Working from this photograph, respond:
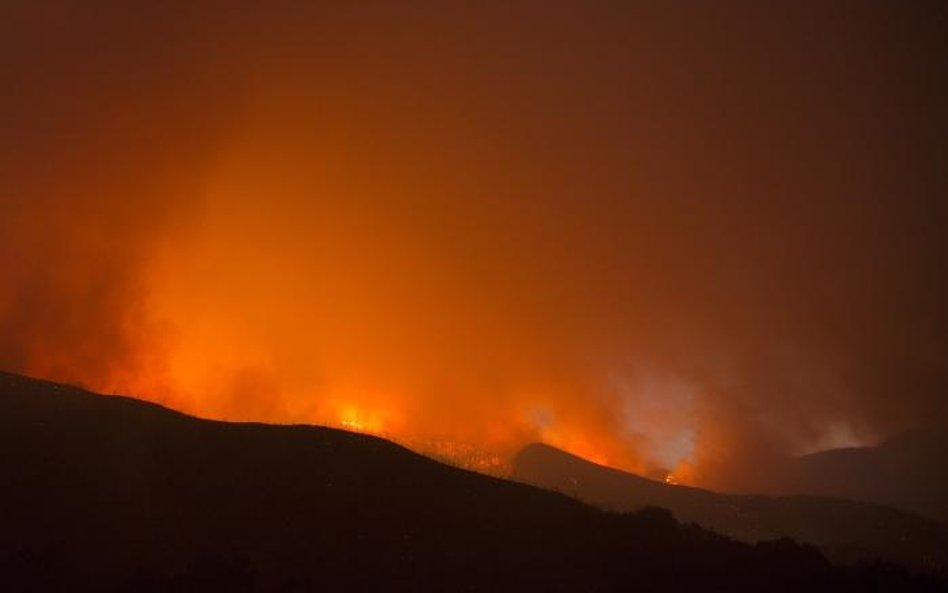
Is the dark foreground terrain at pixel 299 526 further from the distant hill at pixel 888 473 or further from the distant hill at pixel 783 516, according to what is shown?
the distant hill at pixel 888 473

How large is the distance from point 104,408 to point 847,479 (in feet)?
406

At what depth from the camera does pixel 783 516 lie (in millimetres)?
60906

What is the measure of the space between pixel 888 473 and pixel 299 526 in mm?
130241

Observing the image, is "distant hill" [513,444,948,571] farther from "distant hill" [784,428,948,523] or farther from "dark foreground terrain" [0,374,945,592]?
"distant hill" [784,428,948,523]

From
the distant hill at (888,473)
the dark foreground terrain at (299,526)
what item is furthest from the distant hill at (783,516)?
the distant hill at (888,473)

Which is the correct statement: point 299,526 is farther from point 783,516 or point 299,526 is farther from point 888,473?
point 888,473

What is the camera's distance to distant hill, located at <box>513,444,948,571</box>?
178 ft

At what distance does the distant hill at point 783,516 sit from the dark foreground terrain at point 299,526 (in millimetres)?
22038

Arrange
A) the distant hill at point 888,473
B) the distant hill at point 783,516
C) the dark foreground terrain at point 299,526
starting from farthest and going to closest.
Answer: the distant hill at point 888,473, the distant hill at point 783,516, the dark foreground terrain at point 299,526

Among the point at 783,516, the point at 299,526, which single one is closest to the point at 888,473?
the point at 783,516

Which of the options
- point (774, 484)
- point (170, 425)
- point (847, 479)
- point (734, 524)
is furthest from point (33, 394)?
point (847, 479)

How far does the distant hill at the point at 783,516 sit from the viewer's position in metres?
54.2

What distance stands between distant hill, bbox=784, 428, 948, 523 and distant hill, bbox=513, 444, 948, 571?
170 feet

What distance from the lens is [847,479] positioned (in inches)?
4732
